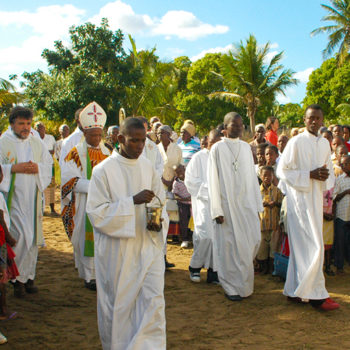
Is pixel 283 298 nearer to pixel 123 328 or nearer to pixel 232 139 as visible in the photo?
pixel 232 139

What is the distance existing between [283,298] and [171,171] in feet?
13.4

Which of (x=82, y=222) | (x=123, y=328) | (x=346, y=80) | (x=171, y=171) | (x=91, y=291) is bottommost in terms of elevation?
(x=91, y=291)

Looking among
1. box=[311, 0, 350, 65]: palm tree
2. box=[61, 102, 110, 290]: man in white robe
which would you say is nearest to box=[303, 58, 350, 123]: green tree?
box=[311, 0, 350, 65]: palm tree

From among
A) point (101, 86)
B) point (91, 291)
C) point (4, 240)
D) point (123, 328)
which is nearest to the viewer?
point (123, 328)

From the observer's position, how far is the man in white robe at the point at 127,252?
3561 mm

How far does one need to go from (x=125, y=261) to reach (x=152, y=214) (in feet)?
1.44

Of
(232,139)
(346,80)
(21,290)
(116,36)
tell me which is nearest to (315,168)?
(232,139)

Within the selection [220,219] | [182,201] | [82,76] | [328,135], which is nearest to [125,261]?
[220,219]

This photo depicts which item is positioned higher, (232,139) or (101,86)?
(101,86)

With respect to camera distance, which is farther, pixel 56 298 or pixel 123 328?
pixel 56 298

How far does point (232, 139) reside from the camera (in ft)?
19.9

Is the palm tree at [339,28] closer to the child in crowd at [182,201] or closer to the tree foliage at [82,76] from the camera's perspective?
the tree foliage at [82,76]

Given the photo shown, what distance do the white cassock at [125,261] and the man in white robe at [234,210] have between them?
2.18m

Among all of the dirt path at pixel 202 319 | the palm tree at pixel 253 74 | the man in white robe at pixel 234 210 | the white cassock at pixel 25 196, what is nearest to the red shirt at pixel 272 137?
the dirt path at pixel 202 319
